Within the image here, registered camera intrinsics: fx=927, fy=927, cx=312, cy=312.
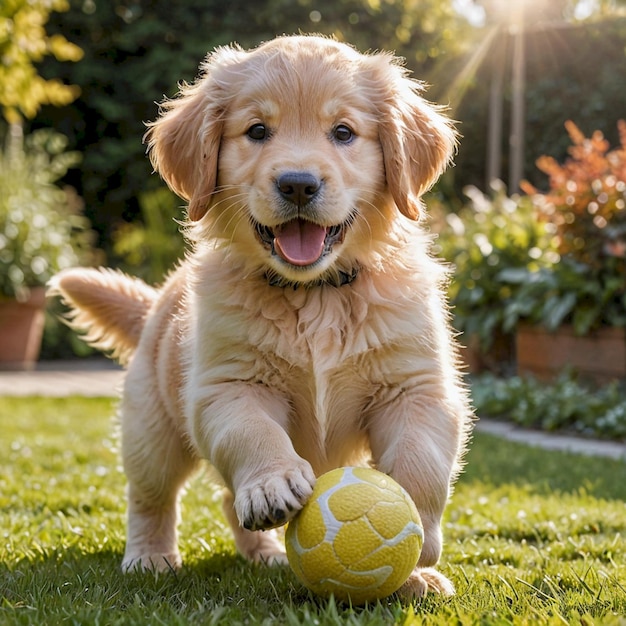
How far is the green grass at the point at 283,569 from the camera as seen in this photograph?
2182 millimetres

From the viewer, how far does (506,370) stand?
820cm

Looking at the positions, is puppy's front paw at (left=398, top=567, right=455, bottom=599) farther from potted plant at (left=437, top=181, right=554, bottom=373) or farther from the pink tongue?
potted plant at (left=437, top=181, right=554, bottom=373)

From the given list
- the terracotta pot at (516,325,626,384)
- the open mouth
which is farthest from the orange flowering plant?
the open mouth

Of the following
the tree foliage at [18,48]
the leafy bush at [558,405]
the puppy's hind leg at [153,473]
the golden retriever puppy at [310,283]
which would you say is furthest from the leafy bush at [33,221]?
the golden retriever puppy at [310,283]

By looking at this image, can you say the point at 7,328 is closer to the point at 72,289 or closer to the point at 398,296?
the point at 72,289

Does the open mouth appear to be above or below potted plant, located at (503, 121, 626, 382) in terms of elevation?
above

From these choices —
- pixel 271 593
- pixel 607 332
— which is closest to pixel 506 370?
pixel 607 332

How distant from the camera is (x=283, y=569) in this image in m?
2.87

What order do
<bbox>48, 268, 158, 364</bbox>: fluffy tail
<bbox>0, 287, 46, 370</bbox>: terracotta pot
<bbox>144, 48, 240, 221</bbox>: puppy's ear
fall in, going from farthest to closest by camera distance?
<bbox>0, 287, 46, 370</bbox>: terracotta pot
<bbox>48, 268, 158, 364</bbox>: fluffy tail
<bbox>144, 48, 240, 221</bbox>: puppy's ear

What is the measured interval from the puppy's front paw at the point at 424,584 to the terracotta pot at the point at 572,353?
4.70 m

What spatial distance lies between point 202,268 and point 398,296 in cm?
67

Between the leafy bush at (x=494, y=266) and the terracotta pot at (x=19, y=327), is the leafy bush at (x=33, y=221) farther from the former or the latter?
the leafy bush at (x=494, y=266)

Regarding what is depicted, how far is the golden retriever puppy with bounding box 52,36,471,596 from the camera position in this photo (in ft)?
8.28

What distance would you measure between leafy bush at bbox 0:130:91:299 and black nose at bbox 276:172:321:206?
27.8ft
